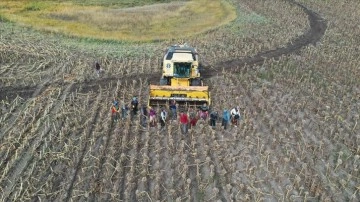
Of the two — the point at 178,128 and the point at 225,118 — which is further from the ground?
the point at 225,118

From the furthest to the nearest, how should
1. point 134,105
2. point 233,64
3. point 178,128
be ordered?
point 233,64, point 134,105, point 178,128

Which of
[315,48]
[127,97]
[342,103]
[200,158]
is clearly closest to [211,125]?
[200,158]

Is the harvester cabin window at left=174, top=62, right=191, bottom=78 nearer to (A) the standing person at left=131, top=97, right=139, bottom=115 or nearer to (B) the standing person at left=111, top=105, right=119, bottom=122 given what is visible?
(A) the standing person at left=131, top=97, right=139, bottom=115

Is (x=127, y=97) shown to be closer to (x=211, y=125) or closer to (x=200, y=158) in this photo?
(x=211, y=125)

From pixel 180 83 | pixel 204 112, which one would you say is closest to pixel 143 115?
pixel 204 112

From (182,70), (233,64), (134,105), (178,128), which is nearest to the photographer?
(178,128)

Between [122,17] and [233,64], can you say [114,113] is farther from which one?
[122,17]
